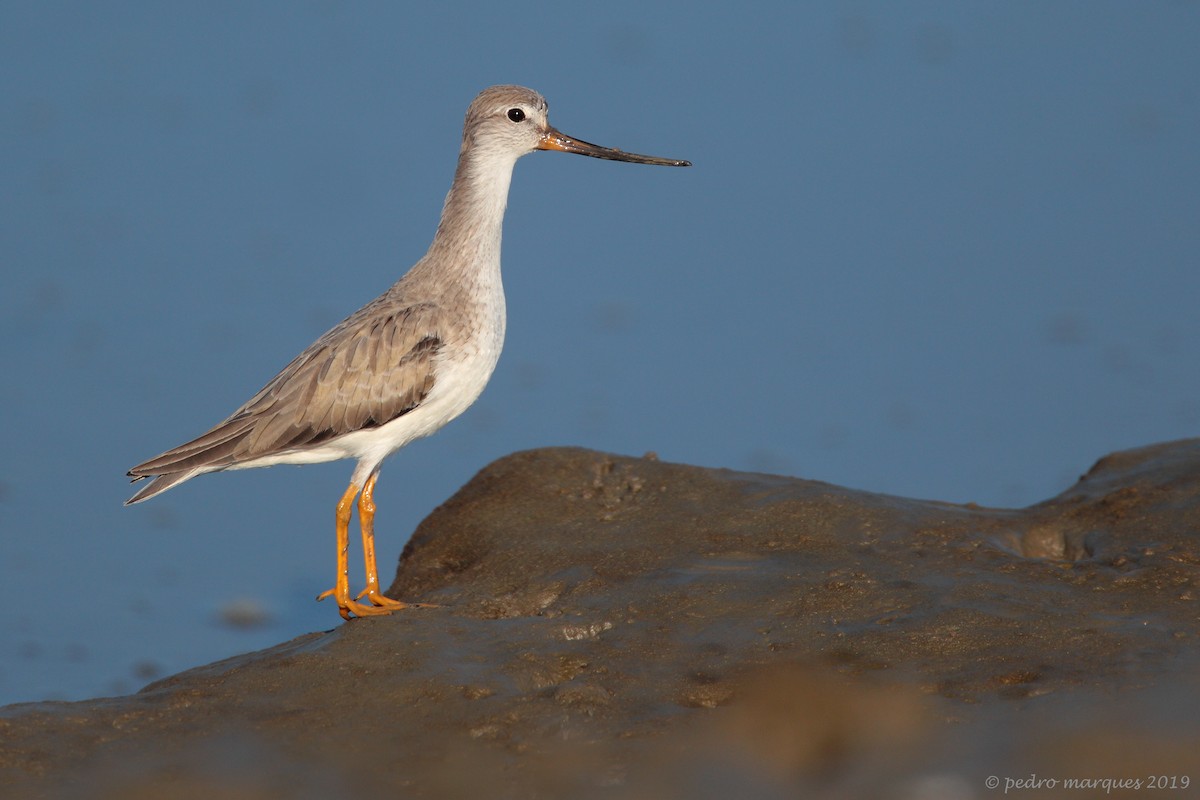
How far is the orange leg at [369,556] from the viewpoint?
7.82 m

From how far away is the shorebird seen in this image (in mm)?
8094

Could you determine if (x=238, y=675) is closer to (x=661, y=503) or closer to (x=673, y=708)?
(x=673, y=708)

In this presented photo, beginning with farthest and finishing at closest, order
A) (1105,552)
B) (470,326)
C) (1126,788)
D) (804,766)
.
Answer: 1. (470,326)
2. (1105,552)
3. (804,766)
4. (1126,788)

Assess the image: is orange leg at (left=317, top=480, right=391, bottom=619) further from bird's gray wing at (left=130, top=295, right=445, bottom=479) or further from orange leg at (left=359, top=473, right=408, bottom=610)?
bird's gray wing at (left=130, top=295, right=445, bottom=479)

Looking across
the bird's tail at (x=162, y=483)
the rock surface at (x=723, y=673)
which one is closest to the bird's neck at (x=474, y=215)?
the rock surface at (x=723, y=673)

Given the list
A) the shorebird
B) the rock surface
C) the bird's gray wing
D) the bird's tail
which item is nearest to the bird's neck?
the shorebird

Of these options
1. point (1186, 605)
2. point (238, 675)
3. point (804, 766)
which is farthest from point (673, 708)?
point (1186, 605)

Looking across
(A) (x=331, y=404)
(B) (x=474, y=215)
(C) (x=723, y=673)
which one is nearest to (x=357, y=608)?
(A) (x=331, y=404)

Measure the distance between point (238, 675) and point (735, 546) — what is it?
294cm

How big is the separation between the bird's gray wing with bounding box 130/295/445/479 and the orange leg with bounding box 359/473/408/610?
53 centimetres

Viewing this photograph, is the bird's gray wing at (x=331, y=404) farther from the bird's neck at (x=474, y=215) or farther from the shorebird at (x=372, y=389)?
the bird's neck at (x=474, y=215)

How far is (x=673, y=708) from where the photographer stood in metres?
5.96

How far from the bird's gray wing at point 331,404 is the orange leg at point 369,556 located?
53 cm

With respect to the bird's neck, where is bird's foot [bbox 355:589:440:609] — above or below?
below
